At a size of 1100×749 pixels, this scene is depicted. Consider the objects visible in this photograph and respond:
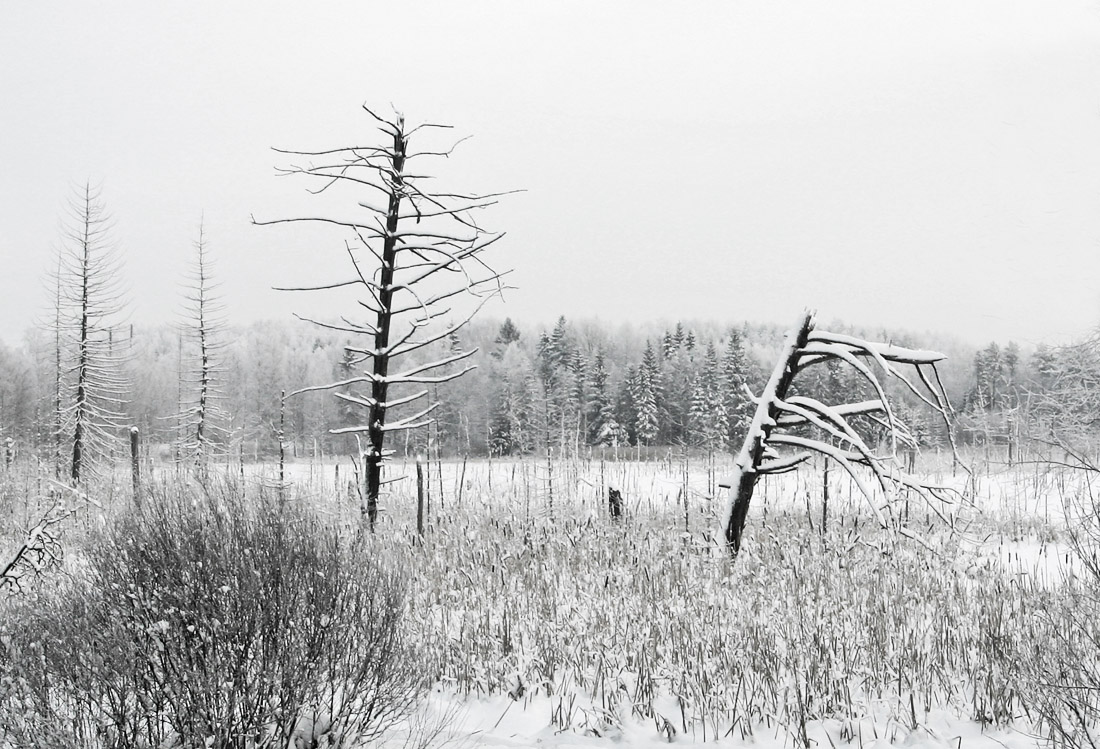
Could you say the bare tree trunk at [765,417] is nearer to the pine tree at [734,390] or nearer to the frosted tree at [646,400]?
the pine tree at [734,390]

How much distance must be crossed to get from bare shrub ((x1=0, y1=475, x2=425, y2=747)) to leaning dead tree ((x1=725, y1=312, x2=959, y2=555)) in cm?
441

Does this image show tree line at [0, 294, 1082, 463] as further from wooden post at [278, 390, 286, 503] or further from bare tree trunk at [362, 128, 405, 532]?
bare tree trunk at [362, 128, 405, 532]

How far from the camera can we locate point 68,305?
23438 millimetres

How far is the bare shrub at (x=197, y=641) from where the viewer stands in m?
3.16

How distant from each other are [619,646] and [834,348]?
348 centimetres

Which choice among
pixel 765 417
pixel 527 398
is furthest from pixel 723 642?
pixel 527 398

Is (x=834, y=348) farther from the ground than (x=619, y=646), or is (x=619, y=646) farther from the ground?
(x=834, y=348)

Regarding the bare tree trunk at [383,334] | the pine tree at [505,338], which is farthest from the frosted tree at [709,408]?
the bare tree trunk at [383,334]

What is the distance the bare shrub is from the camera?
3.16 meters

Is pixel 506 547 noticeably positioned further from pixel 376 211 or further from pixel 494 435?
pixel 494 435

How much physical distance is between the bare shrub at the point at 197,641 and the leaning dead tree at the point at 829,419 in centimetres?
441

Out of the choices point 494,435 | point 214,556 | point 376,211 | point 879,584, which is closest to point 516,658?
point 214,556

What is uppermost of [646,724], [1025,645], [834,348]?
[834,348]

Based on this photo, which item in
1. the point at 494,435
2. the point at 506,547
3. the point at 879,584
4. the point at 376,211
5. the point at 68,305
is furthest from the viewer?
the point at 494,435
